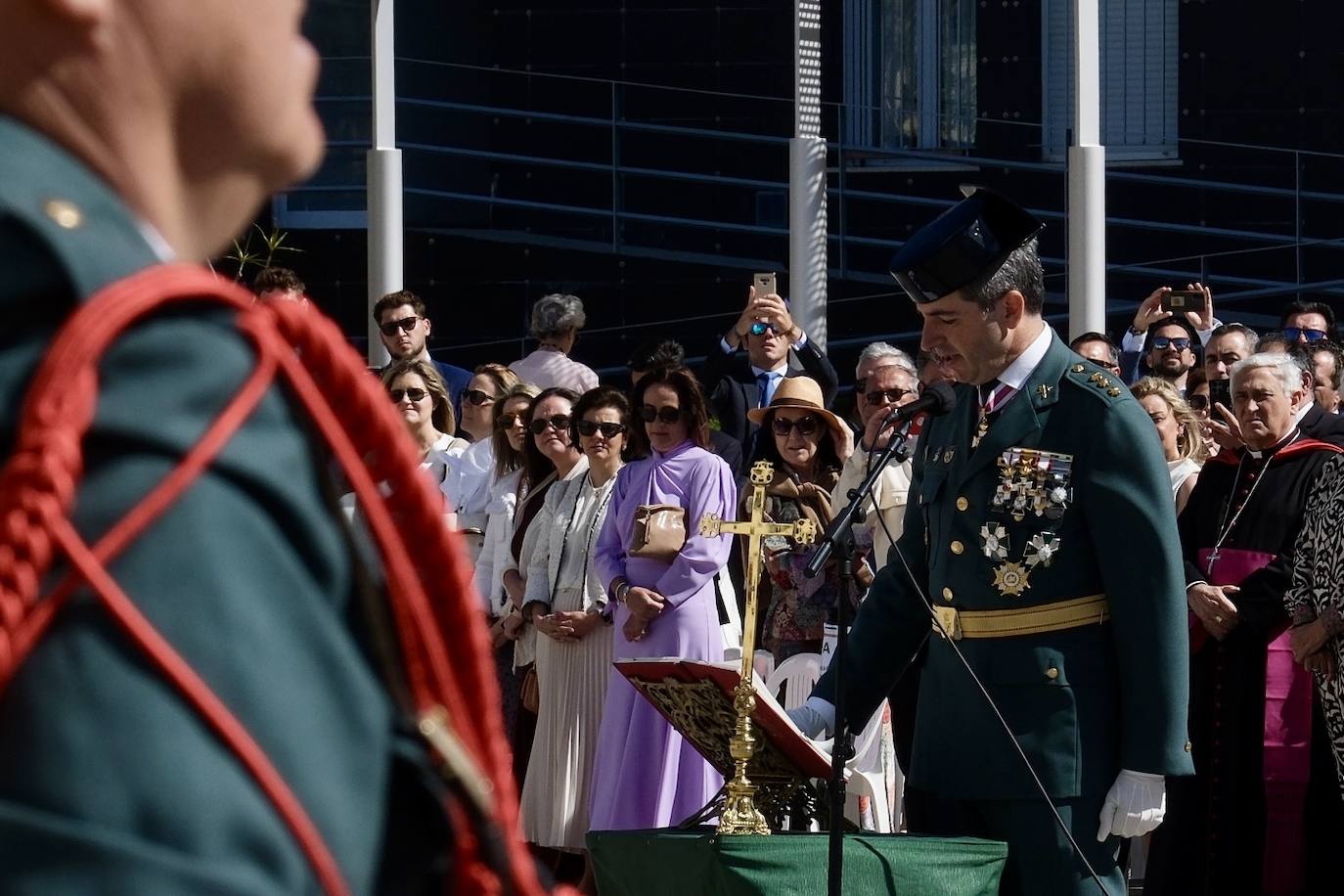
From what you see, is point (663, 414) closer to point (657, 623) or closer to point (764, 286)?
point (657, 623)

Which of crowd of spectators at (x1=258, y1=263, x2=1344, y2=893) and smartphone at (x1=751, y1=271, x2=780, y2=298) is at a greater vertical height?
smartphone at (x1=751, y1=271, x2=780, y2=298)

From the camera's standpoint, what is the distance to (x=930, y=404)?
4.96 meters

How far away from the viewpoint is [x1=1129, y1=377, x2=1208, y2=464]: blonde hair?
7898mm

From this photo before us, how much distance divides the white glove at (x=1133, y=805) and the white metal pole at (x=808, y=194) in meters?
5.95

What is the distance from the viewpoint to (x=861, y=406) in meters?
8.60

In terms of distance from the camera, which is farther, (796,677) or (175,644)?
(796,677)

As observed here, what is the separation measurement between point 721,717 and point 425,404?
3.61 m

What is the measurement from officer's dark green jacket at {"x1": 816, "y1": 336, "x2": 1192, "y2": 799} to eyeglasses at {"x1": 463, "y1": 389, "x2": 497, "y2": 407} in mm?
4470

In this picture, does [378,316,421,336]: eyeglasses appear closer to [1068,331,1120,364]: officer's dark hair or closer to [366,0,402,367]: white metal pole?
[366,0,402,367]: white metal pole

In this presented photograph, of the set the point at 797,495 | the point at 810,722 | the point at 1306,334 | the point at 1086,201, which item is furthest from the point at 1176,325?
the point at 810,722

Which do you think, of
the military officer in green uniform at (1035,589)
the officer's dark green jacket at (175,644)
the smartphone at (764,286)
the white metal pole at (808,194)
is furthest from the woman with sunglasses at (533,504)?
the officer's dark green jacket at (175,644)

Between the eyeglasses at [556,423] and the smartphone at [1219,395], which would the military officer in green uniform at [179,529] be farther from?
the eyeglasses at [556,423]

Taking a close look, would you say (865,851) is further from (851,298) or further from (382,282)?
(851,298)

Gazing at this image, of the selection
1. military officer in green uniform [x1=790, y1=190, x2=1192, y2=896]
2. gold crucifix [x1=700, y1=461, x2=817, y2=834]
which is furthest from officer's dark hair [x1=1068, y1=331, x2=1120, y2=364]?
military officer in green uniform [x1=790, y1=190, x2=1192, y2=896]
